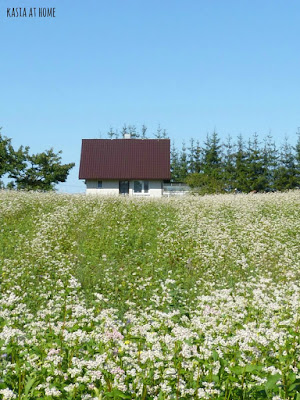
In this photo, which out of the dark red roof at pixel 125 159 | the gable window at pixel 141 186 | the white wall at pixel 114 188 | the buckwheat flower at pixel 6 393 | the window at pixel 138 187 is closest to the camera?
the buckwheat flower at pixel 6 393

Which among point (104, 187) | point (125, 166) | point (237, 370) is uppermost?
point (125, 166)

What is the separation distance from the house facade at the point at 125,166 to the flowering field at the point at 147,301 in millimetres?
26547

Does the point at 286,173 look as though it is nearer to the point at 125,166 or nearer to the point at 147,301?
the point at 125,166

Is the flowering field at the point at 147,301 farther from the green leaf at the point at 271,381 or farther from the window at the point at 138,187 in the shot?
the window at the point at 138,187

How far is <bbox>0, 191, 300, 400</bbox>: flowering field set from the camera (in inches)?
151

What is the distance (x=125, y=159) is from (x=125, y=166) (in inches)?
43.2

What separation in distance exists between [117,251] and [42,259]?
223cm

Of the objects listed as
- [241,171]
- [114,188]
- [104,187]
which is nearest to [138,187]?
[114,188]

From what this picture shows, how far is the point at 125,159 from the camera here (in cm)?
5328

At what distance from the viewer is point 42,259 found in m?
11.9

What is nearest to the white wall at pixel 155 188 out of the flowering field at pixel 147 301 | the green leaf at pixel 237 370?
the flowering field at pixel 147 301

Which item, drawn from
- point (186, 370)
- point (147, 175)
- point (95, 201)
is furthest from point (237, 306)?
point (147, 175)

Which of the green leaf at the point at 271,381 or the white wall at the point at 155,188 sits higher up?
the white wall at the point at 155,188

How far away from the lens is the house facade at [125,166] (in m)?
52.0
